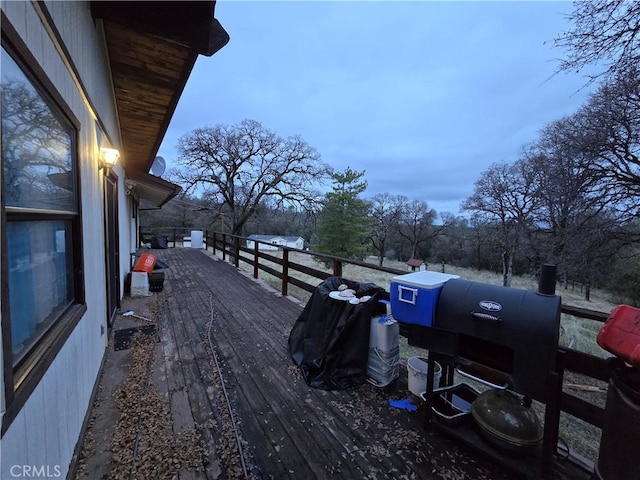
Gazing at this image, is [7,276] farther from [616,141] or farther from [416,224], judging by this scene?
[416,224]

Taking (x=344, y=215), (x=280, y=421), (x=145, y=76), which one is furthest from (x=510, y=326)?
(x=344, y=215)

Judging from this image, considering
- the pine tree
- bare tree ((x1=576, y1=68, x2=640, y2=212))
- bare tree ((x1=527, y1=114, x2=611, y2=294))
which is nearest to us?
bare tree ((x1=576, y1=68, x2=640, y2=212))

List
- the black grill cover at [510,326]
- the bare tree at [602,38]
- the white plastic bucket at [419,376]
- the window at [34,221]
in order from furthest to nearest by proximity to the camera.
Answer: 1. the bare tree at [602,38]
2. the white plastic bucket at [419,376]
3. the black grill cover at [510,326]
4. the window at [34,221]

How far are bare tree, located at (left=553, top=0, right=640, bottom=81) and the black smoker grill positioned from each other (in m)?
3.52

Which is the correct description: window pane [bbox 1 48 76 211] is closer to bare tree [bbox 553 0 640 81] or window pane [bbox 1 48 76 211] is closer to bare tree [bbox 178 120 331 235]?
bare tree [bbox 553 0 640 81]

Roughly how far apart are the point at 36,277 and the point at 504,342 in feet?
7.41

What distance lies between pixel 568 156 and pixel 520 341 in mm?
7914

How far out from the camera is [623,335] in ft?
3.59

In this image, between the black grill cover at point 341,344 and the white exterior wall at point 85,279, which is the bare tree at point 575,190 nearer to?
the black grill cover at point 341,344

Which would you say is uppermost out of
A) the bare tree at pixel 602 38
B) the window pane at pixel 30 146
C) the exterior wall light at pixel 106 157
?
the bare tree at pixel 602 38

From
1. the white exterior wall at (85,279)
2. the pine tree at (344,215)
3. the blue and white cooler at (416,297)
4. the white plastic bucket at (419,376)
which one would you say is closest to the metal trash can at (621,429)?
the blue and white cooler at (416,297)

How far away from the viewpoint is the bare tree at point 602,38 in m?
3.08

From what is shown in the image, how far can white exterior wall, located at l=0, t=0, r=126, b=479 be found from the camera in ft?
3.30

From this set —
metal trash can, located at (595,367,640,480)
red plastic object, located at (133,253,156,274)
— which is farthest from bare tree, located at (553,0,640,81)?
red plastic object, located at (133,253,156,274)
